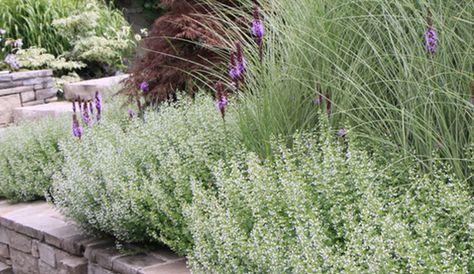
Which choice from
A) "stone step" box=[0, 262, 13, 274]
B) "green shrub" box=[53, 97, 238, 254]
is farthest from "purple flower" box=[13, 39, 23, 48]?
"green shrub" box=[53, 97, 238, 254]

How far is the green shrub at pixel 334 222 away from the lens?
1.97m

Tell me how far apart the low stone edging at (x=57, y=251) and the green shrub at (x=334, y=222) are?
0.39 metres

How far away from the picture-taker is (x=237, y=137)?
335 cm

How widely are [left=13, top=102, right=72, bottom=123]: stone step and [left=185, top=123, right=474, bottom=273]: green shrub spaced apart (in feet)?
14.5

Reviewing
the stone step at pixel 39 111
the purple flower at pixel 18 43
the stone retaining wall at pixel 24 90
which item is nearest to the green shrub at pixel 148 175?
the stone step at pixel 39 111

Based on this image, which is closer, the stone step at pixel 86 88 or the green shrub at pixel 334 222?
the green shrub at pixel 334 222

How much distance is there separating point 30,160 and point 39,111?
2.54 metres

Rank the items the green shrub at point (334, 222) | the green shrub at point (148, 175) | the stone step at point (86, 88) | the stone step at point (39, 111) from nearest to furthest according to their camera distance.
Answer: the green shrub at point (334, 222) < the green shrub at point (148, 175) < the stone step at point (39, 111) < the stone step at point (86, 88)

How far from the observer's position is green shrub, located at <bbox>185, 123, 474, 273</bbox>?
6.47 feet

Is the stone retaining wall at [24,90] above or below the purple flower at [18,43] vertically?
below

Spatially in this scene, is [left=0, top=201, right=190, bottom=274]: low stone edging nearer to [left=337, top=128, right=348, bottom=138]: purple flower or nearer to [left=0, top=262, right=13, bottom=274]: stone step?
[left=0, top=262, right=13, bottom=274]: stone step

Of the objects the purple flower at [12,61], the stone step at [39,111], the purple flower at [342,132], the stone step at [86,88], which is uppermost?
the purple flower at [342,132]

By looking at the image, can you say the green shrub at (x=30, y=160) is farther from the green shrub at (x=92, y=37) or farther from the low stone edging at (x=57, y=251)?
the green shrub at (x=92, y=37)

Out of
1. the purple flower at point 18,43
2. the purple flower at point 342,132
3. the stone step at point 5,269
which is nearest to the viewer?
the purple flower at point 342,132
